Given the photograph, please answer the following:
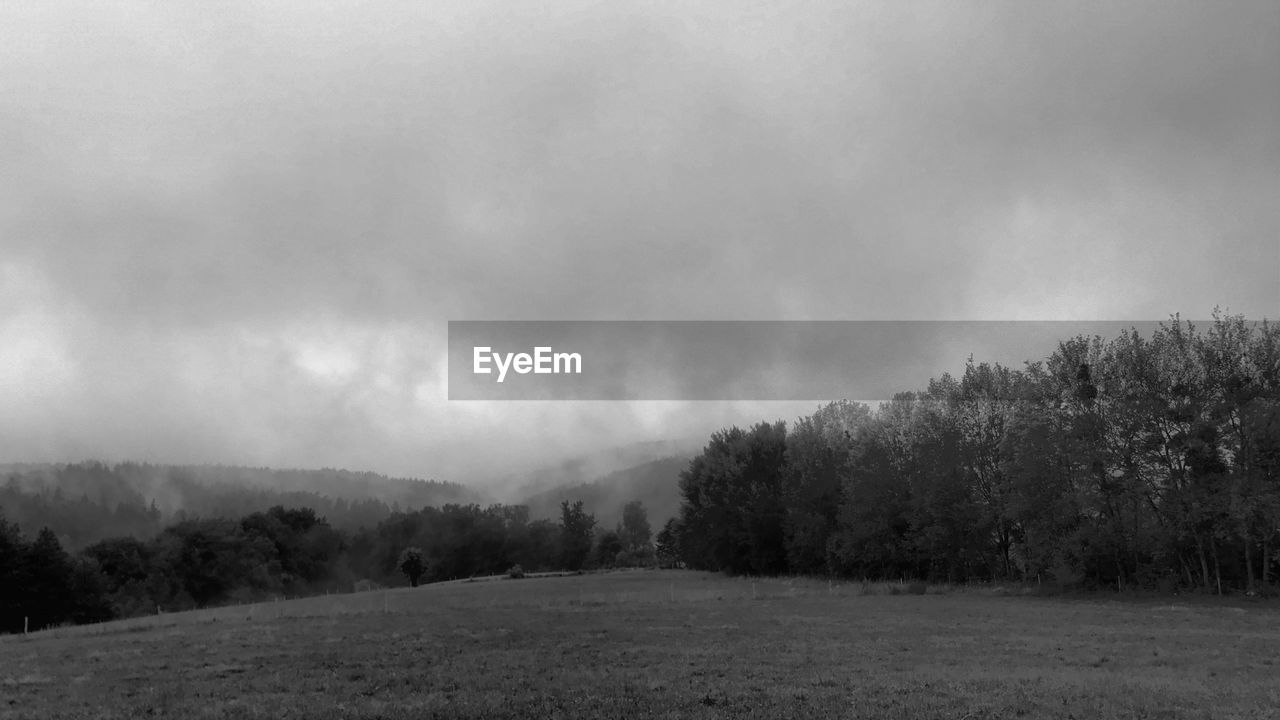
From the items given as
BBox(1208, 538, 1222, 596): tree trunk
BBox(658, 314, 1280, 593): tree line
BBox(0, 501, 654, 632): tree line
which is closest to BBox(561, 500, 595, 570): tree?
BBox(0, 501, 654, 632): tree line

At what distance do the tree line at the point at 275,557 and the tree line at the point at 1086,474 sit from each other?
74.0m

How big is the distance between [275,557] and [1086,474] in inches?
5000

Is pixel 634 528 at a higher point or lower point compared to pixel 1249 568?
lower

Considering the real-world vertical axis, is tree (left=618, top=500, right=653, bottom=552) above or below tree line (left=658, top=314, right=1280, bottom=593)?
below

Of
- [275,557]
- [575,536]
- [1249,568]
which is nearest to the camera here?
[1249,568]

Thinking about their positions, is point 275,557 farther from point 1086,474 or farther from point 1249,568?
point 1249,568

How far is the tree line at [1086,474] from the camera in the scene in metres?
49.0

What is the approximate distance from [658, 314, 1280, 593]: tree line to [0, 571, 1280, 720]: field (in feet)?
28.0

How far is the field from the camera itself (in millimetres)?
16812

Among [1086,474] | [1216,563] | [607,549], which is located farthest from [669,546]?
[1216,563]

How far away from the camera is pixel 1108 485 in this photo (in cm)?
5391

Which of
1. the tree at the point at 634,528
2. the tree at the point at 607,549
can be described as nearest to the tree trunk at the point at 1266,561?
the tree at the point at 634,528

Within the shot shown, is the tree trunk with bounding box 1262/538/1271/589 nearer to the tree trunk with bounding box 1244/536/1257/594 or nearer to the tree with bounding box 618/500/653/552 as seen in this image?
the tree trunk with bounding box 1244/536/1257/594

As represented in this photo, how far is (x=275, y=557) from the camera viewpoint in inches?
5418
